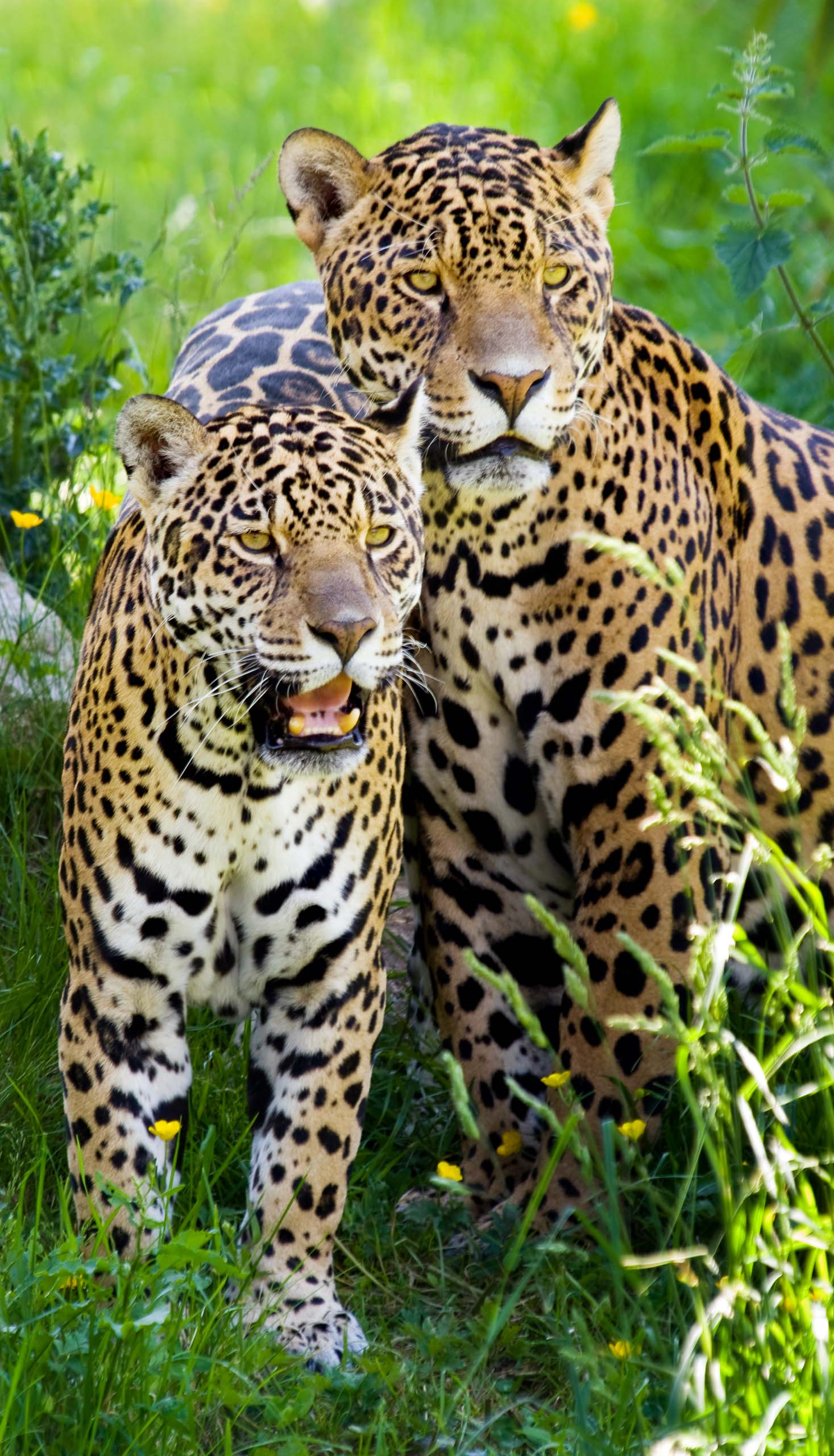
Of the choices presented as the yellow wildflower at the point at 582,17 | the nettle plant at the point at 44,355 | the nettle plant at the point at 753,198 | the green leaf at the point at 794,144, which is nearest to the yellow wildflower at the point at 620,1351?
the nettle plant at the point at 753,198

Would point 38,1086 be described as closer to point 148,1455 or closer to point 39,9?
point 148,1455

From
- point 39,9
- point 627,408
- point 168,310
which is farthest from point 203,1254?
point 39,9

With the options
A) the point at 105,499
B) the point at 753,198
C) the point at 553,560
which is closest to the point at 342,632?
the point at 553,560

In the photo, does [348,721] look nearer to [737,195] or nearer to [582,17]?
[737,195]

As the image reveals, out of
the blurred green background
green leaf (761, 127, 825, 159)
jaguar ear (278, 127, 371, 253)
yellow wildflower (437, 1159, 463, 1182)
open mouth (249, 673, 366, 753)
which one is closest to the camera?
open mouth (249, 673, 366, 753)

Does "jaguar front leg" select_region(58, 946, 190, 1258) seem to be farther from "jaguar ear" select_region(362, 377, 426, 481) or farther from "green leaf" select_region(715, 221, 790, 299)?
"green leaf" select_region(715, 221, 790, 299)

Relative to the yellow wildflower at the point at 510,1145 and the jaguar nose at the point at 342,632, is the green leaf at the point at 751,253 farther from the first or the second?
the yellow wildflower at the point at 510,1145

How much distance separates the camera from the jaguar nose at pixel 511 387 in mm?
3842

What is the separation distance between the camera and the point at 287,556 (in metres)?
3.66

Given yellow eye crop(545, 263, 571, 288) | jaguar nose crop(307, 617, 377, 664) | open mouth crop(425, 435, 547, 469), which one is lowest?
jaguar nose crop(307, 617, 377, 664)

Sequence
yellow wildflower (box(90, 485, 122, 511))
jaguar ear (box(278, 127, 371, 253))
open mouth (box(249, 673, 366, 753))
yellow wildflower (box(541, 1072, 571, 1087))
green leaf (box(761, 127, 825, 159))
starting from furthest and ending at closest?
yellow wildflower (box(90, 485, 122, 511))
green leaf (box(761, 127, 825, 159))
jaguar ear (box(278, 127, 371, 253))
yellow wildflower (box(541, 1072, 571, 1087))
open mouth (box(249, 673, 366, 753))

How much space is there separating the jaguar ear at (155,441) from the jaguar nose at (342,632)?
0.57 meters

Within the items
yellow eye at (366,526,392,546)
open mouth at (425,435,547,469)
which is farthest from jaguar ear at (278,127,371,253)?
yellow eye at (366,526,392,546)

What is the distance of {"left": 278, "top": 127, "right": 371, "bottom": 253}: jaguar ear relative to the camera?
4.25 metres
